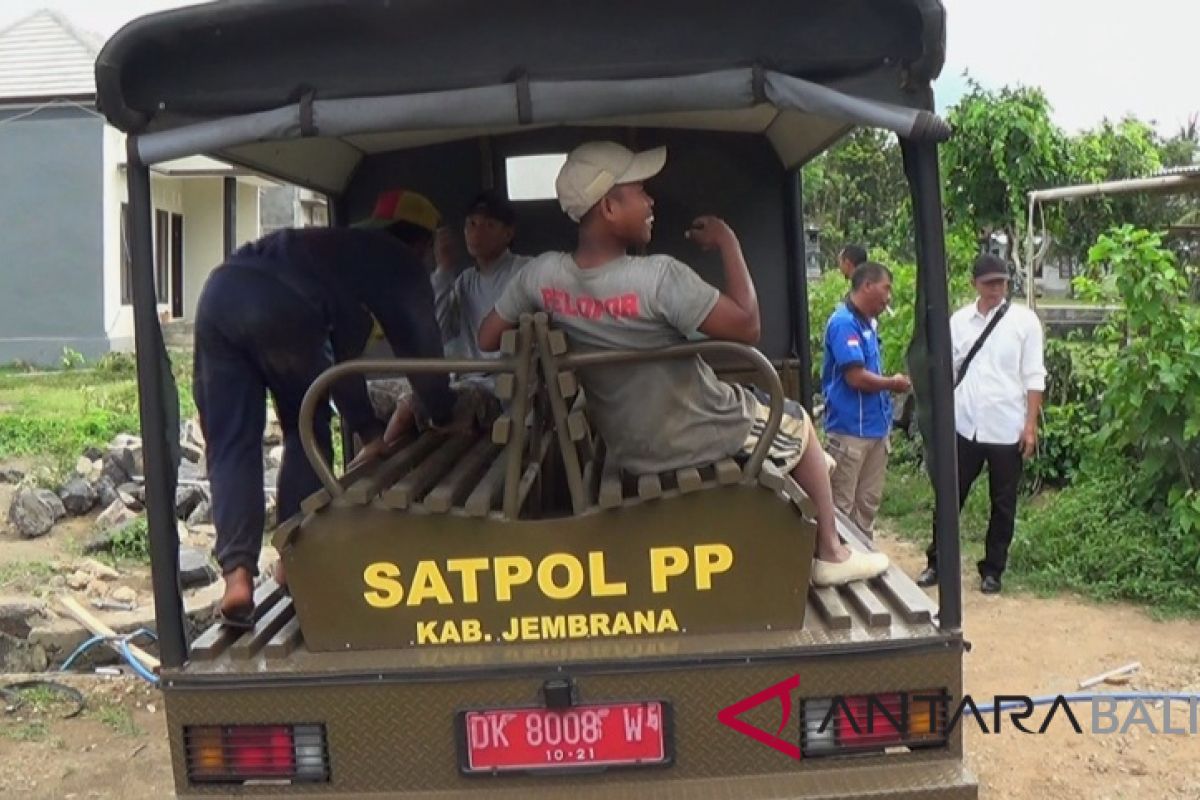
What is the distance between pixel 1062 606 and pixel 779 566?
401cm

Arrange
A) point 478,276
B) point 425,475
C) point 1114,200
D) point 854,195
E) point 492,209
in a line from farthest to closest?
point 854,195 < point 1114,200 < point 478,276 < point 492,209 < point 425,475

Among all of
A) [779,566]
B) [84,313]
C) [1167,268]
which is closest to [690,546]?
[779,566]

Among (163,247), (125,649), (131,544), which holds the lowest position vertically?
(125,649)

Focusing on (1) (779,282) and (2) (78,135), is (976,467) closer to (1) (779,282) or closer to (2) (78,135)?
(1) (779,282)

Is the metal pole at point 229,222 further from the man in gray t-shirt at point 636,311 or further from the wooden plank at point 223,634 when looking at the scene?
the man in gray t-shirt at point 636,311

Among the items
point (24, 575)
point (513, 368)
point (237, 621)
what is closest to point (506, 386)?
point (513, 368)

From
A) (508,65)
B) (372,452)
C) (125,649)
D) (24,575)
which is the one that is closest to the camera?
(508,65)

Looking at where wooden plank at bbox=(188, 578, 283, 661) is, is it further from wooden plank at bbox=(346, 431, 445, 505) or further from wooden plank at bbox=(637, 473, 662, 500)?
wooden plank at bbox=(637, 473, 662, 500)

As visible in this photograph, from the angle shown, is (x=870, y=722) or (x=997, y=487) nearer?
(x=870, y=722)

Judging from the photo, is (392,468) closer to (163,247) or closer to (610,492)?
(610,492)

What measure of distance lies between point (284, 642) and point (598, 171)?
1400mm

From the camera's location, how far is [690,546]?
9.86 ft

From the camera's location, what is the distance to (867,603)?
126 inches

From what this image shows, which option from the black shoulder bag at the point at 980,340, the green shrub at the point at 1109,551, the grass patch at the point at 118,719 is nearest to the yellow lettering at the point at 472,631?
the grass patch at the point at 118,719
